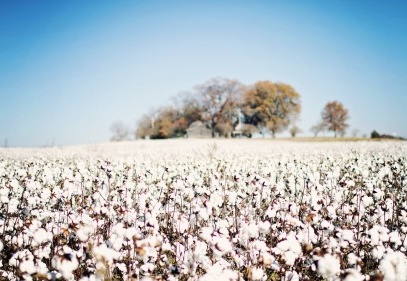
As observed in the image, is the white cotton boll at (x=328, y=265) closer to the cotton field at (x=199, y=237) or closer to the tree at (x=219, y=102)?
the cotton field at (x=199, y=237)

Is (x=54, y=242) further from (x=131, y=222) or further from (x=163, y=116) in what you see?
(x=163, y=116)

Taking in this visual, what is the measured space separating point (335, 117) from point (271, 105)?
27.0 meters

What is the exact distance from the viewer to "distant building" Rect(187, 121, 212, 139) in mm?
81688

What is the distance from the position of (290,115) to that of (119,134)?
144ft

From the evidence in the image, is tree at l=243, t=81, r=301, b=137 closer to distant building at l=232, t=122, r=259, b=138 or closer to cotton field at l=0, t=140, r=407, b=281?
distant building at l=232, t=122, r=259, b=138

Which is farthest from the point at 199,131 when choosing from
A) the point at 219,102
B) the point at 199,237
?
the point at 199,237

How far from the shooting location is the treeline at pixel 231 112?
82875mm

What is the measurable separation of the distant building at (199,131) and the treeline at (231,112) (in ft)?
3.21

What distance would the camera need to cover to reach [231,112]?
83750 mm

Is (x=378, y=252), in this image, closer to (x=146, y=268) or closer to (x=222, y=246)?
(x=222, y=246)

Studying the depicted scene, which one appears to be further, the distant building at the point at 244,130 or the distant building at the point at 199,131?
the distant building at the point at 244,130

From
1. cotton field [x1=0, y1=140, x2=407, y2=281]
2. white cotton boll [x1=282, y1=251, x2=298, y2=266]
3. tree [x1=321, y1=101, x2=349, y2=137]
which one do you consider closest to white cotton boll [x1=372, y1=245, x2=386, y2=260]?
cotton field [x1=0, y1=140, x2=407, y2=281]

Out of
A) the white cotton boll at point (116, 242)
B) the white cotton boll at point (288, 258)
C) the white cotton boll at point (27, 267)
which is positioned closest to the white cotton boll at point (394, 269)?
the white cotton boll at point (288, 258)

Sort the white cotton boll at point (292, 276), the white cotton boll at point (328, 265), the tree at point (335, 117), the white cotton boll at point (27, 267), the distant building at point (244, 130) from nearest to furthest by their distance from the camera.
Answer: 1. the white cotton boll at point (328, 265)
2. the white cotton boll at point (27, 267)
3. the white cotton boll at point (292, 276)
4. the distant building at point (244, 130)
5. the tree at point (335, 117)
